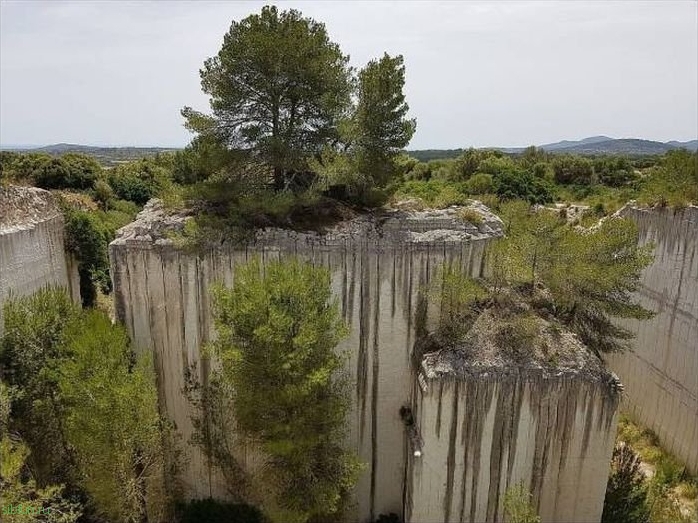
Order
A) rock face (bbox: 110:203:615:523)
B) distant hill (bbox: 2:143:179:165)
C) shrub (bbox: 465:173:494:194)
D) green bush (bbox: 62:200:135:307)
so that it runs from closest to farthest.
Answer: rock face (bbox: 110:203:615:523), green bush (bbox: 62:200:135:307), shrub (bbox: 465:173:494:194), distant hill (bbox: 2:143:179:165)

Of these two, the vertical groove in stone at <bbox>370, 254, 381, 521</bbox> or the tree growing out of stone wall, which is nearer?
the tree growing out of stone wall

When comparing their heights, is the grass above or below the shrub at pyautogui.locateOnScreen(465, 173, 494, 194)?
above

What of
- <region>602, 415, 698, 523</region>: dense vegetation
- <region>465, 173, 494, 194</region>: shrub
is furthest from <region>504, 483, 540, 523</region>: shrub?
<region>465, 173, 494, 194</region>: shrub

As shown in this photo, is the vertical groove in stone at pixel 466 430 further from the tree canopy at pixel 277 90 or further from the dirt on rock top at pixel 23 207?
the dirt on rock top at pixel 23 207

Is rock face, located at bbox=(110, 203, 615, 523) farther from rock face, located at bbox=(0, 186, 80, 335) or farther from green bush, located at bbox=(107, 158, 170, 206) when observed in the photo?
green bush, located at bbox=(107, 158, 170, 206)

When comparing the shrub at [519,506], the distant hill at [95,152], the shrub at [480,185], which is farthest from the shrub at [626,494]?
the distant hill at [95,152]

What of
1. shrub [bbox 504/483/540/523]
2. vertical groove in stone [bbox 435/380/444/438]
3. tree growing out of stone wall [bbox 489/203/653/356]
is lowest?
shrub [bbox 504/483/540/523]

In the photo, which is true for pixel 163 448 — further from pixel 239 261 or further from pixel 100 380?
pixel 239 261
